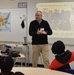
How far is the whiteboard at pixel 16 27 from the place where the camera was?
23.6 feet

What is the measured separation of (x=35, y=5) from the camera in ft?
22.9

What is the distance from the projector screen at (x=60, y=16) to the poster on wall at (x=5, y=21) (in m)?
1.32

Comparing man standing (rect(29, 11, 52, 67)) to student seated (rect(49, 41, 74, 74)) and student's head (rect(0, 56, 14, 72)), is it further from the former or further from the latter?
student's head (rect(0, 56, 14, 72))

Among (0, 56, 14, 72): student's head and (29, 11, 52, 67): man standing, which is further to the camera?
(29, 11, 52, 67): man standing

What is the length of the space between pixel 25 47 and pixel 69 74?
446 centimetres

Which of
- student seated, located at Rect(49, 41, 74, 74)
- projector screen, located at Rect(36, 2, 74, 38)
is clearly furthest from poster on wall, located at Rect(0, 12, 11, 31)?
student seated, located at Rect(49, 41, 74, 74)

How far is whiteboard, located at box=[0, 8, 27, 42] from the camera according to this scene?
719cm

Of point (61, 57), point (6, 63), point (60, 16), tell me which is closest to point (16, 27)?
point (60, 16)

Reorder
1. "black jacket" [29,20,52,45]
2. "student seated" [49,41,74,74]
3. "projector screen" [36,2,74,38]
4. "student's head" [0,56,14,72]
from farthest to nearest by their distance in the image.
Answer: "projector screen" [36,2,74,38]
"black jacket" [29,20,52,45]
"student seated" [49,41,74,74]
"student's head" [0,56,14,72]

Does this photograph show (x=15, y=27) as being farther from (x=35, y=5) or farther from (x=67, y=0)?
(x=67, y=0)

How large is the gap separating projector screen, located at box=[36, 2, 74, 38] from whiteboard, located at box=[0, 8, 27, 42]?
2.53 ft

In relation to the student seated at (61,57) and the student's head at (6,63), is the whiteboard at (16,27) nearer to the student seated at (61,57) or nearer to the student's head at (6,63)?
the student seated at (61,57)

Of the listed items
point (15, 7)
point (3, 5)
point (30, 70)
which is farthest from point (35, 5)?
point (30, 70)

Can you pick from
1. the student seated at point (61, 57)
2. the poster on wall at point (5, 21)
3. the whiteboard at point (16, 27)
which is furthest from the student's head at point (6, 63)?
the poster on wall at point (5, 21)
